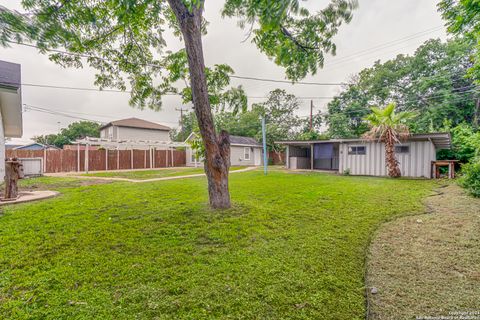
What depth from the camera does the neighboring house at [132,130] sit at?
23.9m

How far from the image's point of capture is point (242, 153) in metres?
24.4

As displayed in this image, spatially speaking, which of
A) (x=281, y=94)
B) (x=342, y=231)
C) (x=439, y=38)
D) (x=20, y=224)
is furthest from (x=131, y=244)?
(x=281, y=94)

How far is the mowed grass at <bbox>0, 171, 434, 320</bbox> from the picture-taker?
1.93 metres

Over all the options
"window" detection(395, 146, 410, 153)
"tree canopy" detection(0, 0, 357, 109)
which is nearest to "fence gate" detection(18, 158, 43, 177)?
"tree canopy" detection(0, 0, 357, 109)

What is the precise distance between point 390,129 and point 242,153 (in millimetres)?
15082

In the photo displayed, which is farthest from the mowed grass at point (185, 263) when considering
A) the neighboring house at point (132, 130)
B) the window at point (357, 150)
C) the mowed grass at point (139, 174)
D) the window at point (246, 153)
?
the neighboring house at point (132, 130)

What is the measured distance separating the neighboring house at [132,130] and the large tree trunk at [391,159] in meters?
23.4

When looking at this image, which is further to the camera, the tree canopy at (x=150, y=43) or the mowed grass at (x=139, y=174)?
the mowed grass at (x=139, y=174)

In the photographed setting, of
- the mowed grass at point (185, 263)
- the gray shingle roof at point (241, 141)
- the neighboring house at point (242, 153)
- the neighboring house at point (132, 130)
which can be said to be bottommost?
the mowed grass at point (185, 263)

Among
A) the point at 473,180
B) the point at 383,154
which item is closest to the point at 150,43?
the point at 473,180

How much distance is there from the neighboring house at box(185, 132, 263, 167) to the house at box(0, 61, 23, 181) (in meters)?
13.6

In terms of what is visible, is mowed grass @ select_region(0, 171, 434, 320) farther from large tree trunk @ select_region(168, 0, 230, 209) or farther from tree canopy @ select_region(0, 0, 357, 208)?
tree canopy @ select_region(0, 0, 357, 208)

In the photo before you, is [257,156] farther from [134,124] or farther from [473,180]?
[473,180]

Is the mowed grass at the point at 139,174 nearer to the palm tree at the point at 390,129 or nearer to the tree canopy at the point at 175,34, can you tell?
the tree canopy at the point at 175,34
